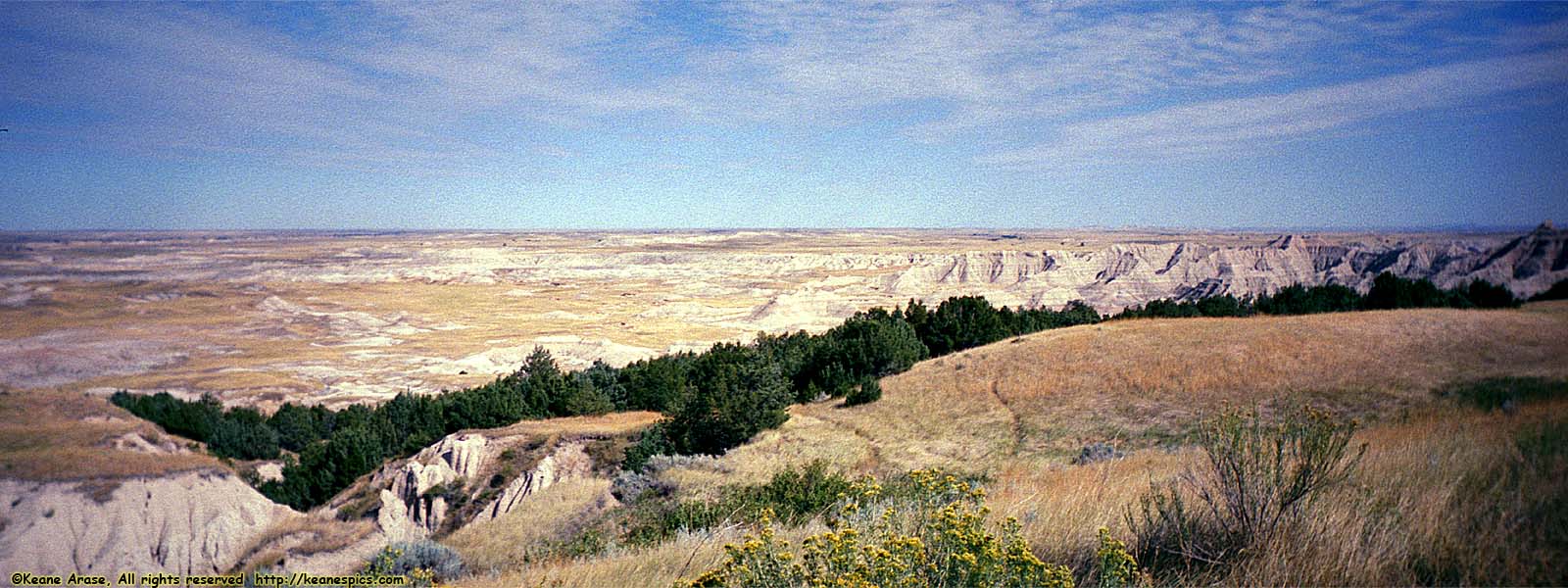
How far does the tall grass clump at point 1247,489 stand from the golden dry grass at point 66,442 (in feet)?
49.4

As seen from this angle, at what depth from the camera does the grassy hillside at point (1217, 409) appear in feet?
10.6

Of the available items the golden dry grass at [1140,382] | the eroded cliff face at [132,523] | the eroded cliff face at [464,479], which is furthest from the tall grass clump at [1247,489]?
the eroded cliff face at [464,479]

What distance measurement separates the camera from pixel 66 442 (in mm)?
11344

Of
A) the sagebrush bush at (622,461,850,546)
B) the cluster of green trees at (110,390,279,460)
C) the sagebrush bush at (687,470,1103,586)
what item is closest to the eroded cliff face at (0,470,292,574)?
the sagebrush bush at (622,461,850,546)

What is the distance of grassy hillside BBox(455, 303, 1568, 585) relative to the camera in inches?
127

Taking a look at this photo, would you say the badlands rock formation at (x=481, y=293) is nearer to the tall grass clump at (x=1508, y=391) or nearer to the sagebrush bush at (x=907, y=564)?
the tall grass clump at (x=1508, y=391)

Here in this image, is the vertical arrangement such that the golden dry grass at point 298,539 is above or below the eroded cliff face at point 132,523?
below

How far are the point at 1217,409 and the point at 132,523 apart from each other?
17520mm

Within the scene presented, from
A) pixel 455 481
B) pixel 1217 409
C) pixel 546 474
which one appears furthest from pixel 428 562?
pixel 455 481

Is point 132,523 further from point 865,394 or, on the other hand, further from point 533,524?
point 865,394

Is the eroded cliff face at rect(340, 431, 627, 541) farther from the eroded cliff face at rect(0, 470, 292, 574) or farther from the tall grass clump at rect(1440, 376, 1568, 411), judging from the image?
the tall grass clump at rect(1440, 376, 1568, 411)

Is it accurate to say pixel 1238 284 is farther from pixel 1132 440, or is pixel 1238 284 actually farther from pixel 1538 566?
pixel 1538 566

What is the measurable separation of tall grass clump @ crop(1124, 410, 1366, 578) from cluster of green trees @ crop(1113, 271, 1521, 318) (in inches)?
64.7

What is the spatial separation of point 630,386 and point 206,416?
18.5m
